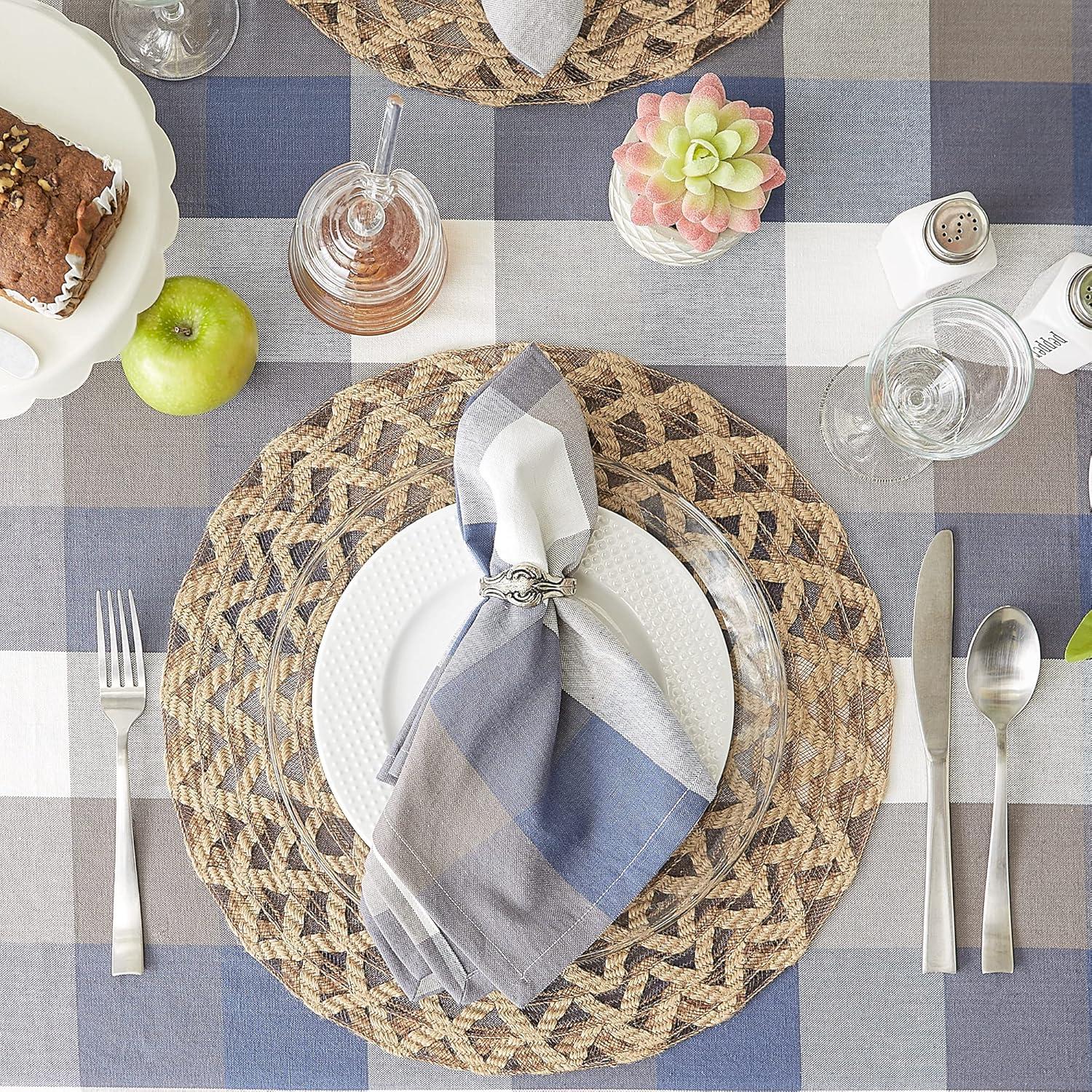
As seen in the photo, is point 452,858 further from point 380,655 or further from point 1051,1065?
point 1051,1065

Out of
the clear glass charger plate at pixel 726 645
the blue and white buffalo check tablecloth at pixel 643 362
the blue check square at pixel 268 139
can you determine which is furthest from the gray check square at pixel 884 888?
the blue check square at pixel 268 139

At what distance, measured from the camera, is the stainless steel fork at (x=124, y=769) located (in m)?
0.83

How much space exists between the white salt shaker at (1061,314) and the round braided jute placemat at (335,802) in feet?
0.76

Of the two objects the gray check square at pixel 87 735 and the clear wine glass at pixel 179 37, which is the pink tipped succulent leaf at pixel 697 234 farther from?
the gray check square at pixel 87 735

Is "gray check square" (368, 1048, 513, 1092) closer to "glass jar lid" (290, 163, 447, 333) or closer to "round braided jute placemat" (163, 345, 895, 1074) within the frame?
"round braided jute placemat" (163, 345, 895, 1074)

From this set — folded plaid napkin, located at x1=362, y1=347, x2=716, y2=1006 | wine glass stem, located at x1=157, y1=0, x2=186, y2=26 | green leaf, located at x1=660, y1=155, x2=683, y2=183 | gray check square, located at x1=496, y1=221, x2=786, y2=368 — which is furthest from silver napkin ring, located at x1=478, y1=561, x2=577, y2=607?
wine glass stem, located at x1=157, y1=0, x2=186, y2=26

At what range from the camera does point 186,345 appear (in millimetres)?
779

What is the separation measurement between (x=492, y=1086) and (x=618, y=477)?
0.54 m

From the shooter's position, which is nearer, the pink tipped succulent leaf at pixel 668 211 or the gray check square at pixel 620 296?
the pink tipped succulent leaf at pixel 668 211

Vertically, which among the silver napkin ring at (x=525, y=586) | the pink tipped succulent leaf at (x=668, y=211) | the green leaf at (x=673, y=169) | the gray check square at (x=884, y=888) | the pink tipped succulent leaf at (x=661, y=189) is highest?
the green leaf at (x=673, y=169)

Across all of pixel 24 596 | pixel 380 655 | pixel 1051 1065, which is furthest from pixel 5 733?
pixel 1051 1065

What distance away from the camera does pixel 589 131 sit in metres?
0.84

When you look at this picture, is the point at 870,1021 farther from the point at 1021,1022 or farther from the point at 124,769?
the point at 124,769

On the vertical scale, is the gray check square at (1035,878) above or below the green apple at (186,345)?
below
